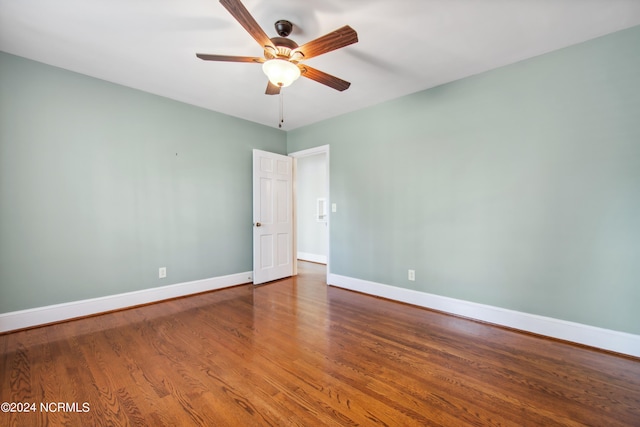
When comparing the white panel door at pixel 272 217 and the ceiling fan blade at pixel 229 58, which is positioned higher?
the ceiling fan blade at pixel 229 58

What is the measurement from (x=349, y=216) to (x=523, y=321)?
2.31 m

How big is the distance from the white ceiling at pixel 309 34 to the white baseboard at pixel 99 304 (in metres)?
2.47

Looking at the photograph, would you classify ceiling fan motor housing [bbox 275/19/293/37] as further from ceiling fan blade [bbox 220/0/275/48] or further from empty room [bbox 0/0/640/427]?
ceiling fan blade [bbox 220/0/275/48]

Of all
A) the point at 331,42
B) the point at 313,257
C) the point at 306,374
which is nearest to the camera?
the point at 331,42

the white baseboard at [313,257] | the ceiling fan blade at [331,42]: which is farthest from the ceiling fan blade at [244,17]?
the white baseboard at [313,257]

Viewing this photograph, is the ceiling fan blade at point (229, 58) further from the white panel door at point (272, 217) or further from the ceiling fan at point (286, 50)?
the white panel door at point (272, 217)

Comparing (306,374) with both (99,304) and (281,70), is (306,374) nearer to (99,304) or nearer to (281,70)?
(281,70)

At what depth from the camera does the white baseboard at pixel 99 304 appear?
2.54m

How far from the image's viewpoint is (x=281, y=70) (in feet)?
6.51

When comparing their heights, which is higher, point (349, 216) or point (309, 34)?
point (309, 34)

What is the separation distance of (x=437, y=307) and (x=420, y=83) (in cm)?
261

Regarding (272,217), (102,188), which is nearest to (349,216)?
(272,217)

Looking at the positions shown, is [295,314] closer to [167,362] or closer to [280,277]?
[167,362]

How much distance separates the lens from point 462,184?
2.96 meters
